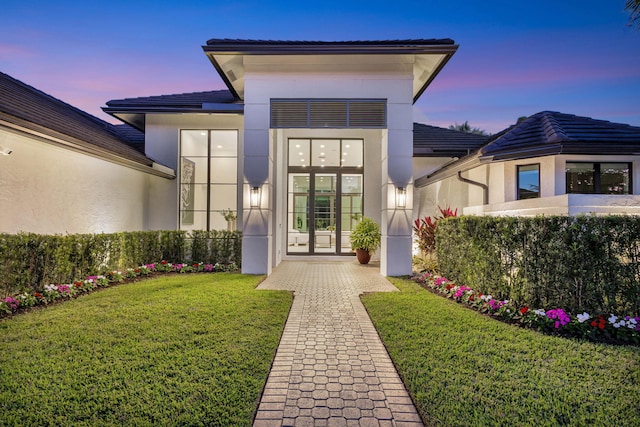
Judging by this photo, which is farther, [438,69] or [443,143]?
[443,143]

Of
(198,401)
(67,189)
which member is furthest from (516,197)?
(67,189)

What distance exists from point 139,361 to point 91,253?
4.67 m

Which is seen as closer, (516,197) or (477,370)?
(477,370)

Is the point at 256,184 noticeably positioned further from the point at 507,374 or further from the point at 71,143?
the point at 507,374

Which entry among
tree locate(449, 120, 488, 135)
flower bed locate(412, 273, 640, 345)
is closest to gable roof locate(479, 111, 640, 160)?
flower bed locate(412, 273, 640, 345)

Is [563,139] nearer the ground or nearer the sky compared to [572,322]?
nearer the sky

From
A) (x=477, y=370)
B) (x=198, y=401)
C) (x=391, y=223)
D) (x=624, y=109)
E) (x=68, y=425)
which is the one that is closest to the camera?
(x=68, y=425)

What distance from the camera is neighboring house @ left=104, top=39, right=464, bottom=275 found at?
7789 millimetres

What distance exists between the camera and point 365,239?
970 centimetres

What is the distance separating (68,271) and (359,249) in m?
7.38

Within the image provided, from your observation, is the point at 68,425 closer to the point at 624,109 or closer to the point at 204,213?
the point at 204,213

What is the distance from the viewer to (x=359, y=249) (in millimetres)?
9820

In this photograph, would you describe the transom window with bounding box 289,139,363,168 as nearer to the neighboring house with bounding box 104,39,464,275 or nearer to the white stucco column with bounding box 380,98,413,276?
the neighboring house with bounding box 104,39,464,275

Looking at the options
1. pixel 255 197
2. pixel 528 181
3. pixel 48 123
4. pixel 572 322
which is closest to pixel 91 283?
pixel 48 123
